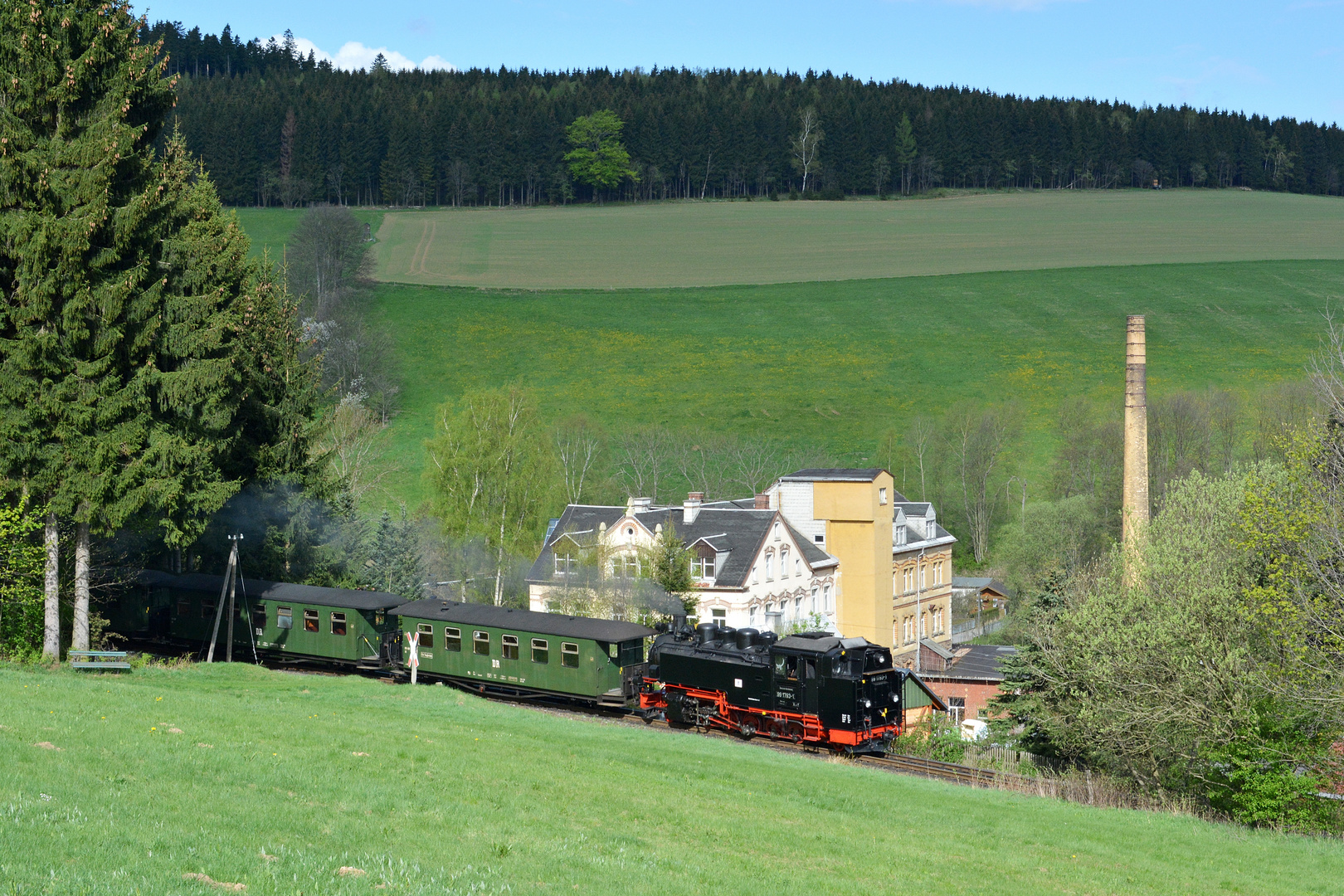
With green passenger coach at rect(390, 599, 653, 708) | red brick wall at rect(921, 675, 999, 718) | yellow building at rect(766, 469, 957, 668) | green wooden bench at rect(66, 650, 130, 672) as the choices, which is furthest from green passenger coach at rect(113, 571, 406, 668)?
Answer: yellow building at rect(766, 469, 957, 668)

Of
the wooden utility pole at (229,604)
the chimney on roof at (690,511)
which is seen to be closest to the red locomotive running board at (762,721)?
the wooden utility pole at (229,604)

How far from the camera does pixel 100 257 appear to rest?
28.3m

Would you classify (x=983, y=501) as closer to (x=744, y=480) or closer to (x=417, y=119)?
(x=744, y=480)

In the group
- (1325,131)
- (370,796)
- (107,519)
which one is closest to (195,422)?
(107,519)

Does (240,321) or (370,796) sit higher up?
(240,321)

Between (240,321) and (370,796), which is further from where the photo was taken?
(240,321)

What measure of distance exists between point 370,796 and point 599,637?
17.4 m

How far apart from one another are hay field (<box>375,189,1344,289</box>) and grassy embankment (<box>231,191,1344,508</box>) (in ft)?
1.51

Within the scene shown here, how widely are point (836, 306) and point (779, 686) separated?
82.4 m

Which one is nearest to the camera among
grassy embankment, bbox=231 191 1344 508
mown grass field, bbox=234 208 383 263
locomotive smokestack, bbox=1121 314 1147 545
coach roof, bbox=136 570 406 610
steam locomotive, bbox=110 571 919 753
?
steam locomotive, bbox=110 571 919 753

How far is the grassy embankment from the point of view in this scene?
88750mm

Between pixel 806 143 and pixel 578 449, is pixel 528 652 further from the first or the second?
pixel 806 143

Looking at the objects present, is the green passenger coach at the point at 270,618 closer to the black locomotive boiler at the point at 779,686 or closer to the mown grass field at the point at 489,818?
the mown grass field at the point at 489,818

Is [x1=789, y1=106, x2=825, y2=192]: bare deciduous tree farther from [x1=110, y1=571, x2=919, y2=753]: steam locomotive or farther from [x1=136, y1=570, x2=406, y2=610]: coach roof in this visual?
[x1=136, y1=570, x2=406, y2=610]: coach roof
